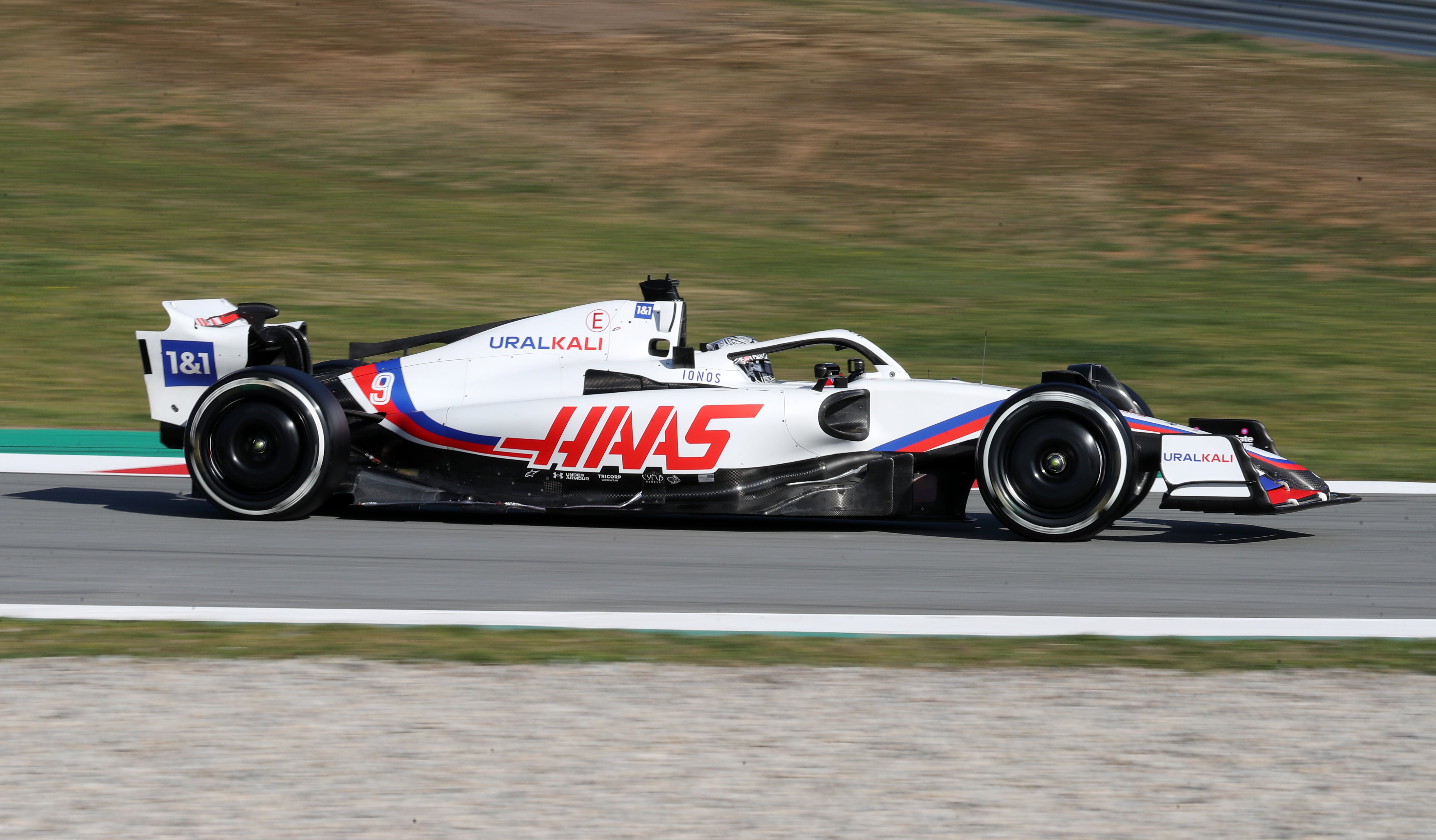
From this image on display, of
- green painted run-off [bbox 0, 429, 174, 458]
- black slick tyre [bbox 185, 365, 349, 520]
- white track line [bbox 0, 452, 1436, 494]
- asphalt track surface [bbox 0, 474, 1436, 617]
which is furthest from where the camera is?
green painted run-off [bbox 0, 429, 174, 458]

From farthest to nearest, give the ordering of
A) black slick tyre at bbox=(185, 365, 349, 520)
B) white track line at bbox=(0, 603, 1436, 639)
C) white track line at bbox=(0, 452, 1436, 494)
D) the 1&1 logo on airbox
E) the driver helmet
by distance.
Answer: white track line at bbox=(0, 452, 1436, 494)
the 1&1 logo on airbox
the driver helmet
black slick tyre at bbox=(185, 365, 349, 520)
white track line at bbox=(0, 603, 1436, 639)

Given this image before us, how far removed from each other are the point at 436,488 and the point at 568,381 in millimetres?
828

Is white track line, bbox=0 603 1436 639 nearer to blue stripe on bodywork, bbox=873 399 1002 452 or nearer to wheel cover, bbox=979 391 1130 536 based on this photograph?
wheel cover, bbox=979 391 1130 536

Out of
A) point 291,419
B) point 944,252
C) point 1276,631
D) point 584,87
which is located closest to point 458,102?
point 584,87

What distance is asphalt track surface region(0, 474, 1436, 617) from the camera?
243 inches

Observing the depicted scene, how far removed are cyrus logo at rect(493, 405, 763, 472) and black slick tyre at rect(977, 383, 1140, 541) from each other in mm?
1129

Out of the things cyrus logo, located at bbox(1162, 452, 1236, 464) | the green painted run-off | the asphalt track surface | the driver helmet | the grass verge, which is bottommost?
the grass verge

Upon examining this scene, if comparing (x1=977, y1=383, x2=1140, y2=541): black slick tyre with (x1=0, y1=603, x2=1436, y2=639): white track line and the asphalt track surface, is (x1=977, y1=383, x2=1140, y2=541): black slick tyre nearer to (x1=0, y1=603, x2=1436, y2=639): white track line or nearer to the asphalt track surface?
the asphalt track surface

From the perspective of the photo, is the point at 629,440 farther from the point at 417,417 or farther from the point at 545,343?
the point at 417,417

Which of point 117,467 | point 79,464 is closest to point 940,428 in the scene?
point 117,467

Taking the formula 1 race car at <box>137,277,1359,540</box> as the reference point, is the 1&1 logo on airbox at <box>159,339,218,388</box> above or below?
above

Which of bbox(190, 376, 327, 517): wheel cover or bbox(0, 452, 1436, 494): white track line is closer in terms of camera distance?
bbox(190, 376, 327, 517): wheel cover

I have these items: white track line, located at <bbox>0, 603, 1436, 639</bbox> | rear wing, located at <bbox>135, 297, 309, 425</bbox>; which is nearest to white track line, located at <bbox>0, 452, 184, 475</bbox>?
rear wing, located at <bbox>135, 297, 309, 425</bbox>

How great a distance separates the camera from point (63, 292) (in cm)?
1563
